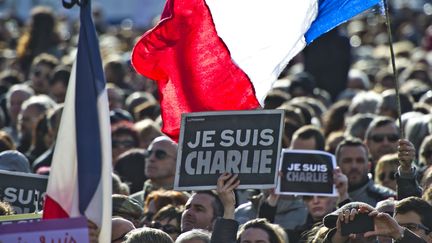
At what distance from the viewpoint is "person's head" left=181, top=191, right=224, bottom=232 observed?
32.2 feet

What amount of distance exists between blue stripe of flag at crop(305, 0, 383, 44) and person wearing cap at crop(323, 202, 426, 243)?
149 cm

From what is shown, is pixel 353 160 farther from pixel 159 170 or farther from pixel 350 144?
pixel 159 170

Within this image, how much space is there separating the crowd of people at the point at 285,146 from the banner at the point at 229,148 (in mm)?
107

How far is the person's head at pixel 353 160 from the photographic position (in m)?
11.5

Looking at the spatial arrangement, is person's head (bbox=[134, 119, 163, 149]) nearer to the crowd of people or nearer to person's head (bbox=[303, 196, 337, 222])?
the crowd of people

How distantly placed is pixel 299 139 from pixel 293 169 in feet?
5.08

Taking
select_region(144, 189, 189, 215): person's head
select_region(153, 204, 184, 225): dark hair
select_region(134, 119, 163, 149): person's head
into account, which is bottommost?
select_region(153, 204, 184, 225): dark hair

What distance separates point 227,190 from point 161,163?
3225 millimetres

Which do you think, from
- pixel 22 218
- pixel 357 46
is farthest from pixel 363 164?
pixel 357 46

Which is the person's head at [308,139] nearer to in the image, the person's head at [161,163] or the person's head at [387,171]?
the person's head at [387,171]

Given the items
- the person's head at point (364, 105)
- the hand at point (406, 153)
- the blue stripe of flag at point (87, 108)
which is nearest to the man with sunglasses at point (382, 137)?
the person's head at point (364, 105)

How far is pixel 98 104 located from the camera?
24.9 feet

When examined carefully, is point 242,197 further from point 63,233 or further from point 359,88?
point 359,88

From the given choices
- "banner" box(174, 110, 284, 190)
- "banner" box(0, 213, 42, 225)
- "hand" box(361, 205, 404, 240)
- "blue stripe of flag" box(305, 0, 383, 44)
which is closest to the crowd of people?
"hand" box(361, 205, 404, 240)
